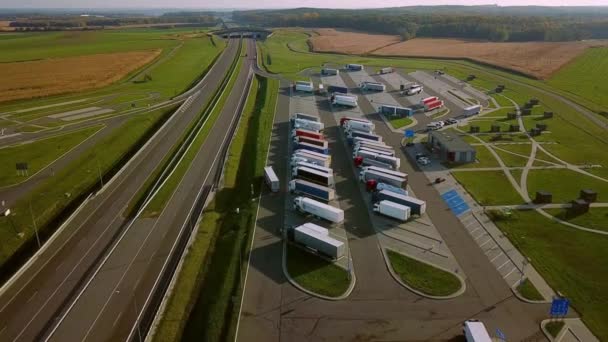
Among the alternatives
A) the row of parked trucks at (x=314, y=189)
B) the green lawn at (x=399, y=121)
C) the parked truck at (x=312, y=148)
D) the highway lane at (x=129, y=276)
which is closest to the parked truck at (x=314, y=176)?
the row of parked trucks at (x=314, y=189)

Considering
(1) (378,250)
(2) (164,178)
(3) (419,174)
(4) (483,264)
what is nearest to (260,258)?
(1) (378,250)

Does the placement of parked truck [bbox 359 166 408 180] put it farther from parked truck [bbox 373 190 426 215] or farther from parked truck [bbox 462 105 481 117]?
parked truck [bbox 462 105 481 117]

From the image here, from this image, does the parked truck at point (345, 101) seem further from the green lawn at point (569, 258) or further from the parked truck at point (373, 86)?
the green lawn at point (569, 258)

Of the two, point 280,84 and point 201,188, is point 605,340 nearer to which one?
point 201,188

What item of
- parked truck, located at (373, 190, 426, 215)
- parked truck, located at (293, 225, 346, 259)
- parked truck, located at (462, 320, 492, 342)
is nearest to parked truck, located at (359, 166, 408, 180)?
parked truck, located at (373, 190, 426, 215)

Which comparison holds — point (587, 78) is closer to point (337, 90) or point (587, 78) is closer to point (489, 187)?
point (337, 90)

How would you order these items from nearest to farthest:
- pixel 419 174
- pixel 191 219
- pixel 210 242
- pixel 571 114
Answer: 1. pixel 210 242
2. pixel 191 219
3. pixel 419 174
4. pixel 571 114
